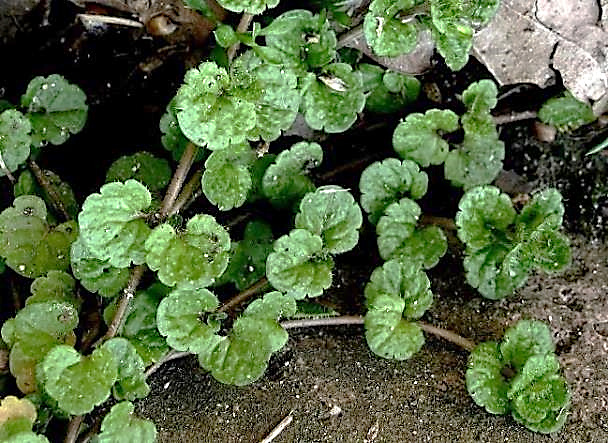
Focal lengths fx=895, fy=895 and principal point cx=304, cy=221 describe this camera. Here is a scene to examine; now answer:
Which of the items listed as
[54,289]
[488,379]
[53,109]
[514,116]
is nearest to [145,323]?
[54,289]

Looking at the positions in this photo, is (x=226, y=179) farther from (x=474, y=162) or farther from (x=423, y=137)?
(x=474, y=162)

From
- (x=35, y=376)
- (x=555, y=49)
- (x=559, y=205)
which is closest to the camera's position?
(x=35, y=376)

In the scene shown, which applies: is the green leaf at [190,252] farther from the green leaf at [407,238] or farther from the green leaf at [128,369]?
the green leaf at [407,238]

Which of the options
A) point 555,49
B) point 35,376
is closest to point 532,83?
point 555,49

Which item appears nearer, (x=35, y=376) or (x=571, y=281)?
(x=35, y=376)

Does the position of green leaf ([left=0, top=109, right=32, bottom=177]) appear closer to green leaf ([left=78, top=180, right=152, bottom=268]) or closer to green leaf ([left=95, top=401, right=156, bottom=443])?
green leaf ([left=78, top=180, right=152, bottom=268])

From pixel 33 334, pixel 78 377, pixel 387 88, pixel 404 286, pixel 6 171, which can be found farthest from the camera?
pixel 387 88

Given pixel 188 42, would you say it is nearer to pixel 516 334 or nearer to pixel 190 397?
pixel 190 397
